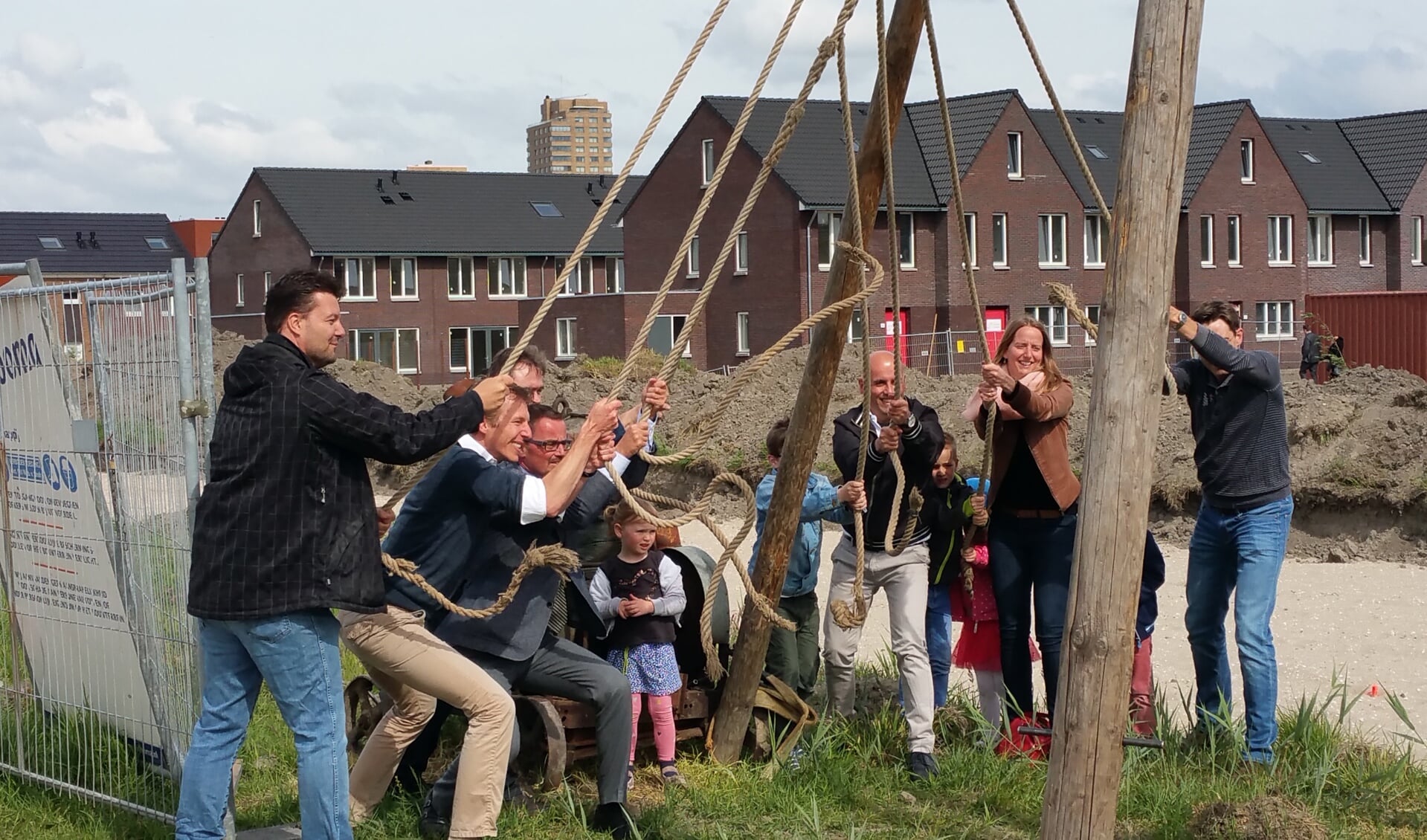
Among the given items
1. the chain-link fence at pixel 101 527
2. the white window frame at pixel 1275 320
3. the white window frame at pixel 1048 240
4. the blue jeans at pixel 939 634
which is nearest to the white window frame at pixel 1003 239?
the white window frame at pixel 1048 240

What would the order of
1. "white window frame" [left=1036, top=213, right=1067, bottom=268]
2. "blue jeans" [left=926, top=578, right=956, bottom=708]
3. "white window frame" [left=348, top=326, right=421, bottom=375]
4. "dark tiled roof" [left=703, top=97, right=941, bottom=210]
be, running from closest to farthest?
"blue jeans" [left=926, top=578, right=956, bottom=708], "dark tiled roof" [left=703, top=97, right=941, bottom=210], "white window frame" [left=1036, top=213, right=1067, bottom=268], "white window frame" [left=348, top=326, right=421, bottom=375]

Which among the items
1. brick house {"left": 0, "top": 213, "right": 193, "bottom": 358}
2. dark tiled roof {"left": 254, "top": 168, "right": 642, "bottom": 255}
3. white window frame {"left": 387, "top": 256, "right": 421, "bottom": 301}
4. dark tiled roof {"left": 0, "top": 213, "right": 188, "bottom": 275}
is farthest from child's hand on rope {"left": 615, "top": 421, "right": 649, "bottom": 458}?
dark tiled roof {"left": 0, "top": 213, "right": 188, "bottom": 275}

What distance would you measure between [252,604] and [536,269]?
50.2 meters

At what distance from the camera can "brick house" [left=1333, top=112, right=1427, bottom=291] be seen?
49844 millimetres

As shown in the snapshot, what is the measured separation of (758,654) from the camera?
5.91 m

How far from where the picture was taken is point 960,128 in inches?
1673

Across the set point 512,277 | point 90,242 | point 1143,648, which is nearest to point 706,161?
point 512,277

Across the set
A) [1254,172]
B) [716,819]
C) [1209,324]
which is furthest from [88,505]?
[1254,172]

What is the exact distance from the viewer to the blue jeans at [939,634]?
6.55m

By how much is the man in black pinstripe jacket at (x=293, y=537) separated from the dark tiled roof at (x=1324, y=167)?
48011 millimetres

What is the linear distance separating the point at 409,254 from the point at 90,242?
65.8ft

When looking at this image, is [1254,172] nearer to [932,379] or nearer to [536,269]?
[536,269]

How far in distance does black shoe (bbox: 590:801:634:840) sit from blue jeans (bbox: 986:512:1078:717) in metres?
1.72

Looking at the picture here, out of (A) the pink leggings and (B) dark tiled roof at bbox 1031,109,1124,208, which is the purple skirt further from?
(B) dark tiled roof at bbox 1031,109,1124,208
